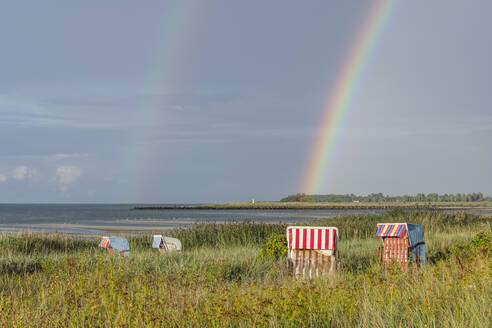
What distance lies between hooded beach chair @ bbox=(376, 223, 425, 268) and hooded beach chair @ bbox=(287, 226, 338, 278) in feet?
8.25

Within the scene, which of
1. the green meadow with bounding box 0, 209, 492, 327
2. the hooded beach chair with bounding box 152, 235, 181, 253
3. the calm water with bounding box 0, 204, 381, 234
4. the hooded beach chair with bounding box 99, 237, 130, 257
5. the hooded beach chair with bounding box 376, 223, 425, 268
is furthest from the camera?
the calm water with bounding box 0, 204, 381, 234

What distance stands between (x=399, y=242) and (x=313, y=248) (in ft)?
10.3

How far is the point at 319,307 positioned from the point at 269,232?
1633 cm

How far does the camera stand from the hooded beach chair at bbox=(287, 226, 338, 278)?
10.2m

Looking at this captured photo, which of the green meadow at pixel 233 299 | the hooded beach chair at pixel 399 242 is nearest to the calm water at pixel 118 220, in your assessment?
the hooded beach chair at pixel 399 242

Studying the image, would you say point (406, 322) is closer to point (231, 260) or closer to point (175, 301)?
point (175, 301)

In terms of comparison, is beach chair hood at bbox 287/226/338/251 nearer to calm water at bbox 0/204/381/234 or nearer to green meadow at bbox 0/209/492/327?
green meadow at bbox 0/209/492/327

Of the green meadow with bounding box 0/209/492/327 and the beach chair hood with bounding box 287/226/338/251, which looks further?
the beach chair hood with bounding box 287/226/338/251

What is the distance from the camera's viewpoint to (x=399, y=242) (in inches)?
488

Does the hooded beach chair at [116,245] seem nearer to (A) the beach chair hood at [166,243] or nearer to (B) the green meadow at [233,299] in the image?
(A) the beach chair hood at [166,243]

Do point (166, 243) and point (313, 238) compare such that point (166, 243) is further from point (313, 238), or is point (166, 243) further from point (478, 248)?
point (478, 248)

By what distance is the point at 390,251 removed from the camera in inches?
492

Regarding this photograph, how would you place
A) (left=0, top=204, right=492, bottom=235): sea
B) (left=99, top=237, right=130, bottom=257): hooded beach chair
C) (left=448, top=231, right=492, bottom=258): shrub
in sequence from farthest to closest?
(left=0, top=204, right=492, bottom=235): sea → (left=99, top=237, right=130, bottom=257): hooded beach chair → (left=448, top=231, right=492, bottom=258): shrub

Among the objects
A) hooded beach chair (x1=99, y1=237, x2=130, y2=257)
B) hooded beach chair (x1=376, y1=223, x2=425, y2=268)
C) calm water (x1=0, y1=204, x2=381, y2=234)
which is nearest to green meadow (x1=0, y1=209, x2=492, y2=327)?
hooded beach chair (x1=99, y1=237, x2=130, y2=257)
